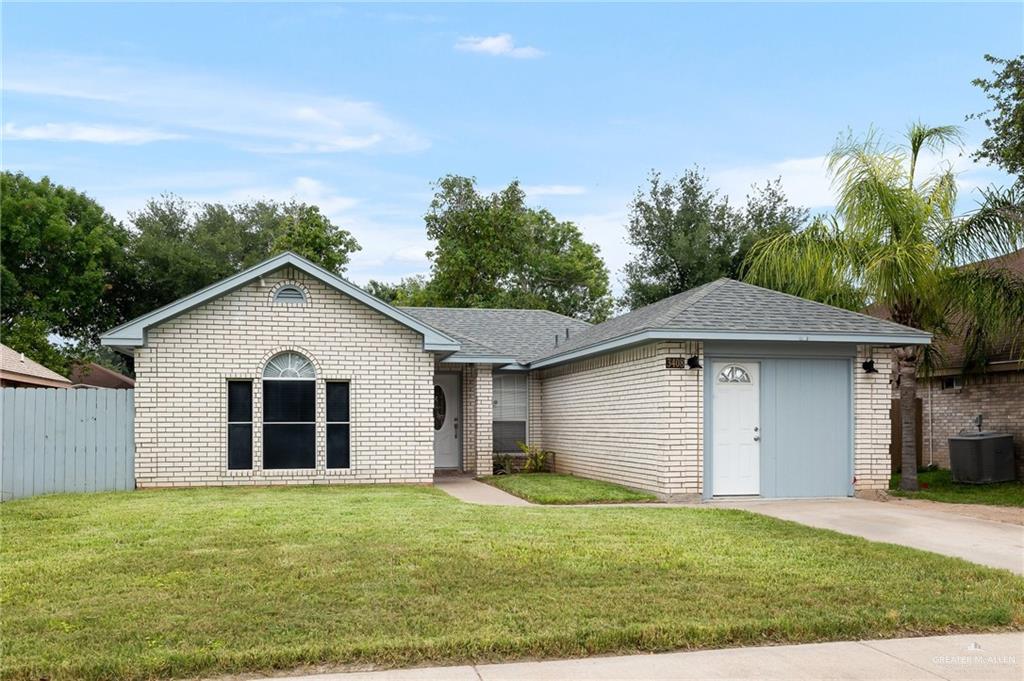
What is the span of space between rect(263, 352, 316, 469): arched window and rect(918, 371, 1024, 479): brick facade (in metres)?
13.4

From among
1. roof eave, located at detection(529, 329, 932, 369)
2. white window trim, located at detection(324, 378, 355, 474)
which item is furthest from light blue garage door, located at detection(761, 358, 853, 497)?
white window trim, located at detection(324, 378, 355, 474)

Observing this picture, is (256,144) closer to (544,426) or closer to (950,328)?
(544,426)

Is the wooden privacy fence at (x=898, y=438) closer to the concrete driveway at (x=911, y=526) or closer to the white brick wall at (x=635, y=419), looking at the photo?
the concrete driveway at (x=911, y=526)

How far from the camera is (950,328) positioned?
20.2m

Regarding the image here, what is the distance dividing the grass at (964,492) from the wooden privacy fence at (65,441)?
13.2m

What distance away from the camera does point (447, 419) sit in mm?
21453

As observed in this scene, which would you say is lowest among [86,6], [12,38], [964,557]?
[964,557]

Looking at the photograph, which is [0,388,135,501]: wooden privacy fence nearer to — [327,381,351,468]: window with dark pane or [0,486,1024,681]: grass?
[327,381,351,468]: window with dark pane

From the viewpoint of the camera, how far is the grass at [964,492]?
15.2 metres

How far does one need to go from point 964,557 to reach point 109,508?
34.1 feet

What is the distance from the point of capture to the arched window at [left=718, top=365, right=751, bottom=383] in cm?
1455

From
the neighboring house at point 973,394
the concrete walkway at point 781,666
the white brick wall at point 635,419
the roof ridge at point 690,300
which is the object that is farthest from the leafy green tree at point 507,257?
the concrete walkway at point 781,666

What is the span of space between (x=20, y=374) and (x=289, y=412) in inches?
418

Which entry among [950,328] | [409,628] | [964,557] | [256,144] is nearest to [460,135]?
[256,144]
